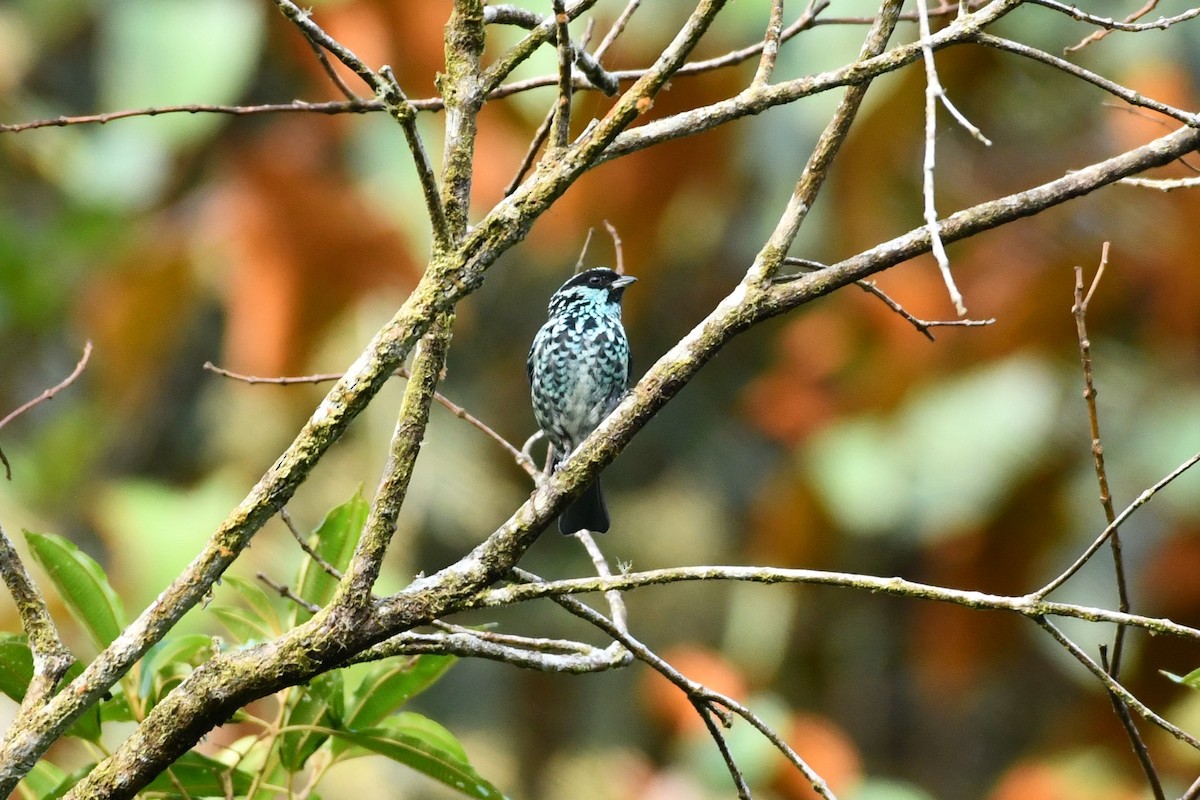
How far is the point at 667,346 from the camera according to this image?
962 centimetres

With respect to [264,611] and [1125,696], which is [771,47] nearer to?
[1125,696]

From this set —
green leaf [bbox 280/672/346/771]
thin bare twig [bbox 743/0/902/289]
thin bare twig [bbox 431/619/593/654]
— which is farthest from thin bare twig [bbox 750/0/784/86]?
green leaf [bbox 280/672/346/771]

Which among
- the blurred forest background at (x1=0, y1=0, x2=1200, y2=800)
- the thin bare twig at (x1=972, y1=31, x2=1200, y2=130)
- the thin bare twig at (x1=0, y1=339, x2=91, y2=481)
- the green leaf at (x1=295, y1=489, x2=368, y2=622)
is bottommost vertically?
the green leaf at (x1=295, y1=489, x2=368, y2=622)

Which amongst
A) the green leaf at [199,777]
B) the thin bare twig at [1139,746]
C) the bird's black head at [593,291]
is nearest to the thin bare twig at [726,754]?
the thin bare twig at [1139,746]

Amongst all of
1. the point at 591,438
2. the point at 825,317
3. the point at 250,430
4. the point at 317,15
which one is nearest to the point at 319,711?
the point at 591,438

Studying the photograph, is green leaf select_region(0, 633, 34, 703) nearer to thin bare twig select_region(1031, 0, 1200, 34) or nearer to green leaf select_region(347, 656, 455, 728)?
green leaf select_region(347, 656, 455, 728)

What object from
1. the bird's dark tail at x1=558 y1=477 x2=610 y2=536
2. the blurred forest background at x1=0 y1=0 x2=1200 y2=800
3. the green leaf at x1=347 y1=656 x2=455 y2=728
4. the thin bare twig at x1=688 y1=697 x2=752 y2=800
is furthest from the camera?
the blurred forest background at x1=0 y1=0 x2=1200 y2=800

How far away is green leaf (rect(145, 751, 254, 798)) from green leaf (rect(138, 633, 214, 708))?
125 millimetres

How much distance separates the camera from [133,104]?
5906mm

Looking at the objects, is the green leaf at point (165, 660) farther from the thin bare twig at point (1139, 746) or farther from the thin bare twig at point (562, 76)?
the thin bare twig at point (1139, 746)

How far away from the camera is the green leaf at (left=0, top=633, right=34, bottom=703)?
1998mm

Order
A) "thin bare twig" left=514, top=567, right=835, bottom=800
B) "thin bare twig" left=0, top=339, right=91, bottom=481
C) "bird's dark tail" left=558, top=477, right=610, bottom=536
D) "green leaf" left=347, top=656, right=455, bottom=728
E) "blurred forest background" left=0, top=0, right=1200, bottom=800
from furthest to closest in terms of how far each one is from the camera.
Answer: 1. "blurred forest background" left=0, top=0, right=1200, bottom=800
2. "bird's dark tail" left=558, top=477, right=610, bottom=536
3. "green leaf" left=347, top=656, right=455, bottom=728
4. "thin bare twig" left=0, top=339, right=91, bottom=481
5. "thin bare twig" left=514, top=567, right=835, bottom=800

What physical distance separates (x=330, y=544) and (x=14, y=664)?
0.57 meters

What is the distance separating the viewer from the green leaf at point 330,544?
7.75 ft
